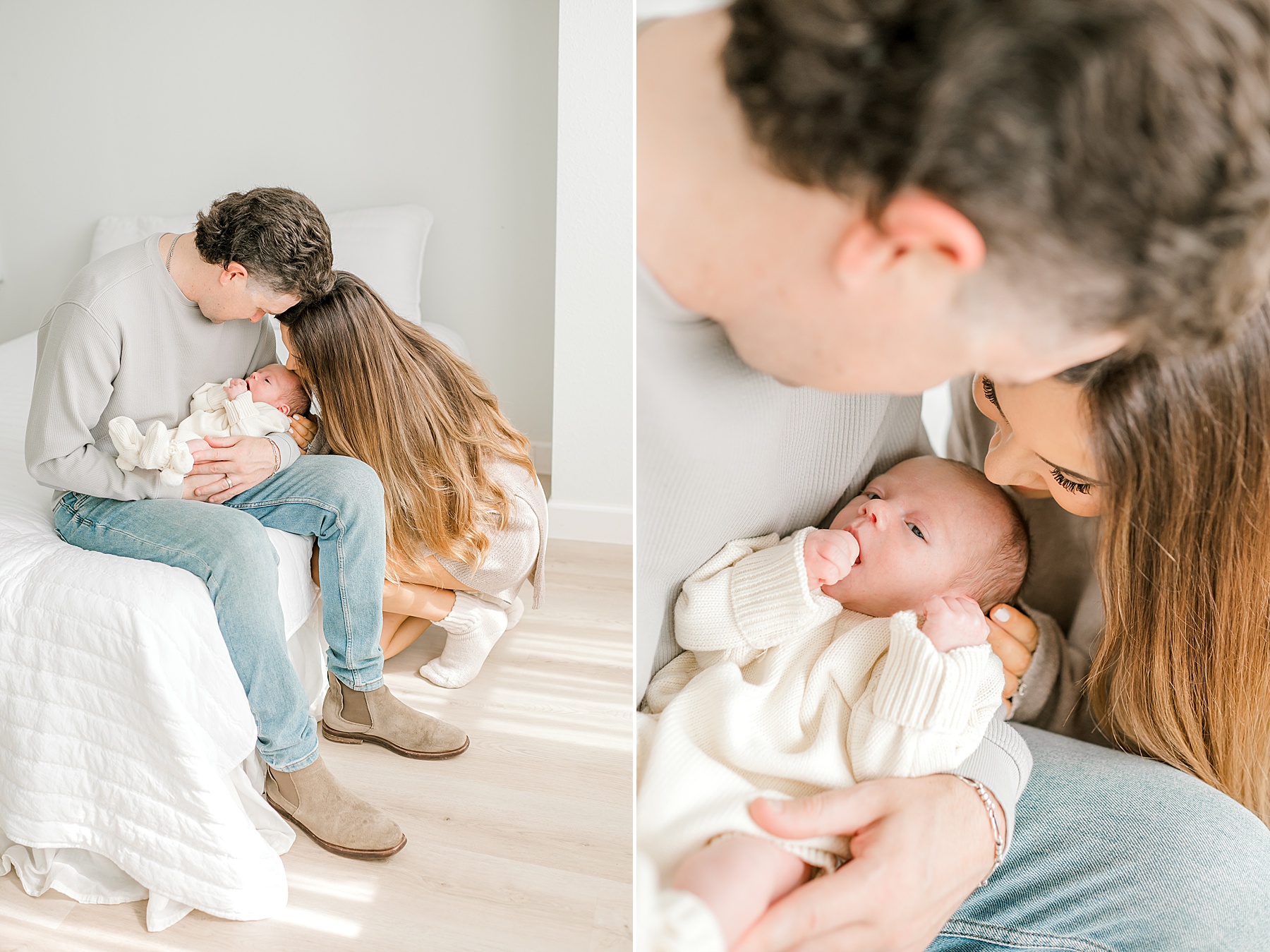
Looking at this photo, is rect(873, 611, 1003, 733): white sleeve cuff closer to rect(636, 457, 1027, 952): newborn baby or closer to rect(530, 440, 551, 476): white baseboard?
rect(636, 457, 1027, 952): newborn baby

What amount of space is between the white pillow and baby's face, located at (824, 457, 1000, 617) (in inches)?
68.8

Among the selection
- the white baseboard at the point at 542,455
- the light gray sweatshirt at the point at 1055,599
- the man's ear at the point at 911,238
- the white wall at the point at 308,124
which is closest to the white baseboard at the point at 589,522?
the white baseboard at the point at 542,455

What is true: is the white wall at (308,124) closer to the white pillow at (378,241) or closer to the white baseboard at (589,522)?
the white pillow at (378,241)

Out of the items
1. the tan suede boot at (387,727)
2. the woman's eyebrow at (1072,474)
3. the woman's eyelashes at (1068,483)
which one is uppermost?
the woman's eyebrow at (1072,474)

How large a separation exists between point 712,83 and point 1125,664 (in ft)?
1.07

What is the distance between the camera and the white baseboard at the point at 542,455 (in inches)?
92.7

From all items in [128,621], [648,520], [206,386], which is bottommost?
[128,621]

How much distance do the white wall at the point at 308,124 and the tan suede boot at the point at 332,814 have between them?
139cm

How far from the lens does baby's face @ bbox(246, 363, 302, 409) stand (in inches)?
53.6

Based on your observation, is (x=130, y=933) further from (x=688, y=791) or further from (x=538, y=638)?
(x=688, y=791)

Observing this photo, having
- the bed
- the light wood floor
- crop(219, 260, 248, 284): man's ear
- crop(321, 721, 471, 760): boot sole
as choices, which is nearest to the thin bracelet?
the light wood floor

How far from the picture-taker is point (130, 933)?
37.5 inches

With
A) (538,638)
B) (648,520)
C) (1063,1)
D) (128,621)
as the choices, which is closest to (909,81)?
(1063,1)

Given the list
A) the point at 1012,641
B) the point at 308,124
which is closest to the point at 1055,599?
the point at 1012,641
